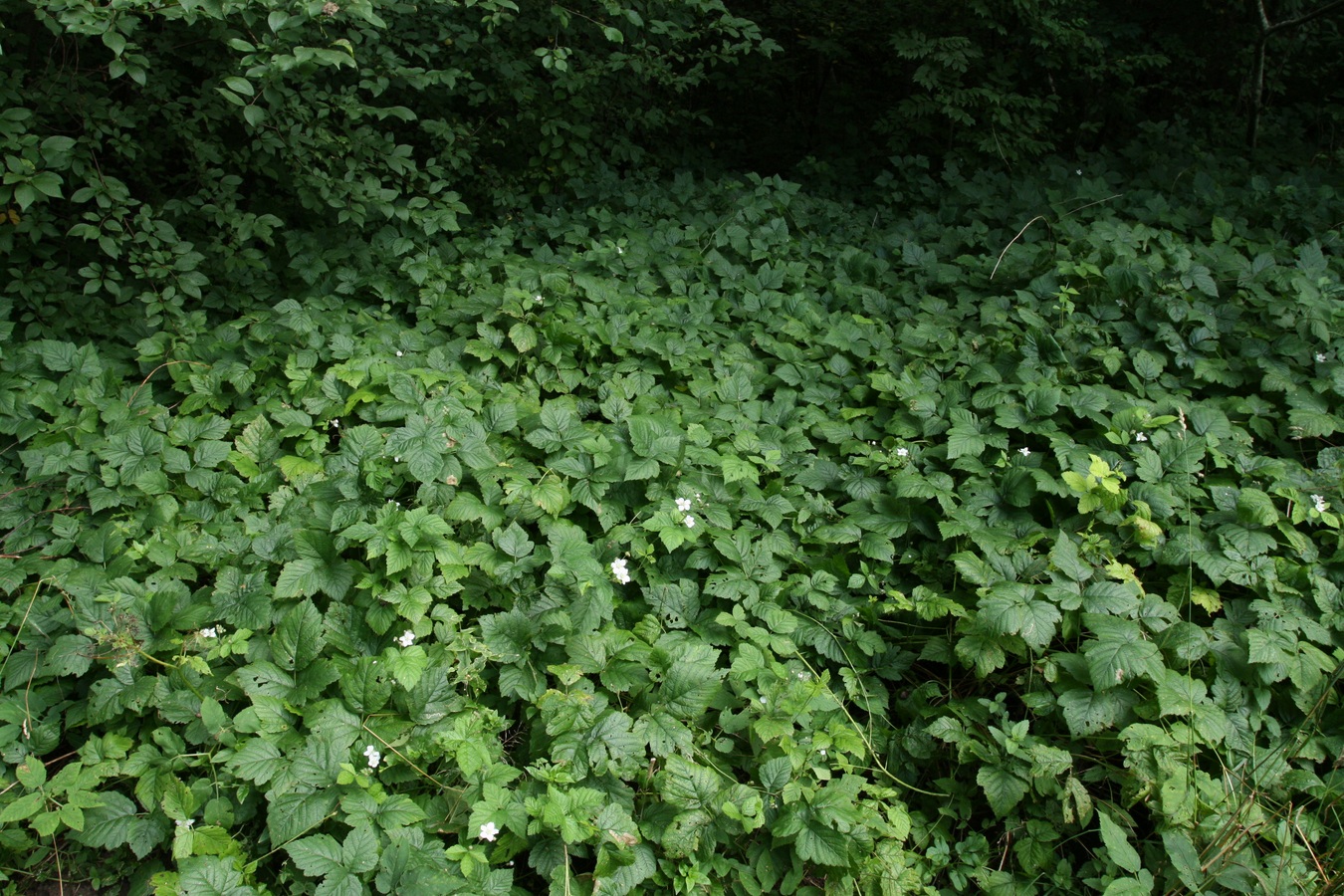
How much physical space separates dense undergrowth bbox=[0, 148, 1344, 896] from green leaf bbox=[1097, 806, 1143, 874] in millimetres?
11

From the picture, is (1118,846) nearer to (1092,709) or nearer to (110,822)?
(1092,709)

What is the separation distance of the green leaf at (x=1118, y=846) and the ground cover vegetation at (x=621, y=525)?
0.01 metres

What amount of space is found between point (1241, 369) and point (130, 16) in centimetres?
461

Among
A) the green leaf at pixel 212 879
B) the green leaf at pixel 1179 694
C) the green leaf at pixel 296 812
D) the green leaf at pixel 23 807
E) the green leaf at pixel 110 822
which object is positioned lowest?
the green leaf at pixel 110 822

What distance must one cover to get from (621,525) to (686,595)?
356 millimetres

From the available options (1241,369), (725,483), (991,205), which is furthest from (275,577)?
(991,205)

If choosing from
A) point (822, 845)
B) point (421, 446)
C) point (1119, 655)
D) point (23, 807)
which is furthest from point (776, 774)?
point (23, 807)

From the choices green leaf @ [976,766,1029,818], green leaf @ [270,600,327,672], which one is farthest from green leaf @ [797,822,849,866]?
green leaf @ [270,600,327,672]

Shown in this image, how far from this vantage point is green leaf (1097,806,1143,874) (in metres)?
2.25

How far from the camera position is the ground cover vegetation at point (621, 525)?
92.0 inches

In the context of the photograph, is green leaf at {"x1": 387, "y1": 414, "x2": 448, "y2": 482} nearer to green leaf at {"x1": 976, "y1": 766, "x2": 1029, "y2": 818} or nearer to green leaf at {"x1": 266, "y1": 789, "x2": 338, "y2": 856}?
green leaf at {"x1": 266, "y1": 789, "x2": 338, "y2": 856}

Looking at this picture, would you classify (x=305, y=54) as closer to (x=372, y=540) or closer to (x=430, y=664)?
(x=372, y=540)

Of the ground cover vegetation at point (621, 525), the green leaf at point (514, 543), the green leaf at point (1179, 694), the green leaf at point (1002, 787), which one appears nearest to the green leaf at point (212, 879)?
the ground cover vegetation at point (621, 525)

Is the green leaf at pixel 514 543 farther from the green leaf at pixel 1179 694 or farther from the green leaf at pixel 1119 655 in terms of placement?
the green leaf at pixel 1179 694
